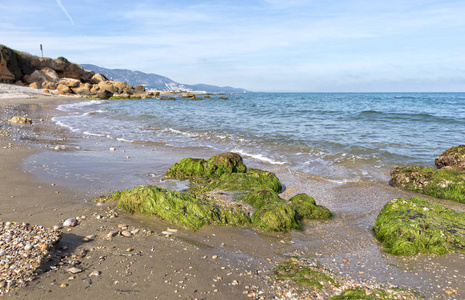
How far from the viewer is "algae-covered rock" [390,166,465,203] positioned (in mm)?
7173

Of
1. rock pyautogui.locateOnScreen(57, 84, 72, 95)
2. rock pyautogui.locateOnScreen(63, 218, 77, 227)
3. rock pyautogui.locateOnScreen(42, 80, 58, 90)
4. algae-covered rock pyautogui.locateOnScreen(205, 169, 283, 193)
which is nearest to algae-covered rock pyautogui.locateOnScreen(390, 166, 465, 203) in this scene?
algae-covered rock pyautogui.locateOnScreen(205, 169, 283, 193)

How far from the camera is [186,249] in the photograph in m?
4.05

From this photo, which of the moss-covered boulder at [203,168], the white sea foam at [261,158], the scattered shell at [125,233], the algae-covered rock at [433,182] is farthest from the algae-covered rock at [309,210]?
the white sea foam at [261,158]

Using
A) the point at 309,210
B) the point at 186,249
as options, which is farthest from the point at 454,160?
the point at 186,249

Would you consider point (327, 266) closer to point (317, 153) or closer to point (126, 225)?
point (126, 225)

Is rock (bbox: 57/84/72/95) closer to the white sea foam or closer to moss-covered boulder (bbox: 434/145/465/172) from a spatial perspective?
the white sea foam

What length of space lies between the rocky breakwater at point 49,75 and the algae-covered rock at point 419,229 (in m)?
49.7

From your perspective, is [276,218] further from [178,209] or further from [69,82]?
[69,82]

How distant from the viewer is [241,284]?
330 centimetres

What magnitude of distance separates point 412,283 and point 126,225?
3974 millimetres

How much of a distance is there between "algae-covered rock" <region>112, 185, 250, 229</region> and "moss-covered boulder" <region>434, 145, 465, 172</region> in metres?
7.56

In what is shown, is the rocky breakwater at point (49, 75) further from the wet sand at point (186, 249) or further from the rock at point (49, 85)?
the wet sand at point (186, 249)

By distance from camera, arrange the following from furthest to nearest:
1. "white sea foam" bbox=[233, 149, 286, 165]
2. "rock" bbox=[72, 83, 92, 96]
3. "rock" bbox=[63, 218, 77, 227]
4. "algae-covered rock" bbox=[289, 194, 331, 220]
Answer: "rock" bbox=[72, 83, 92, 96] → "white sea foam" bbox=[233, 149, 286, 165] → "algae-covered rock" bbox=[289, 194, 331, 220] → "rock" bbox=[63, 218, 77, 227]

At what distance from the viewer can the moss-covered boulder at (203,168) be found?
7852mm
